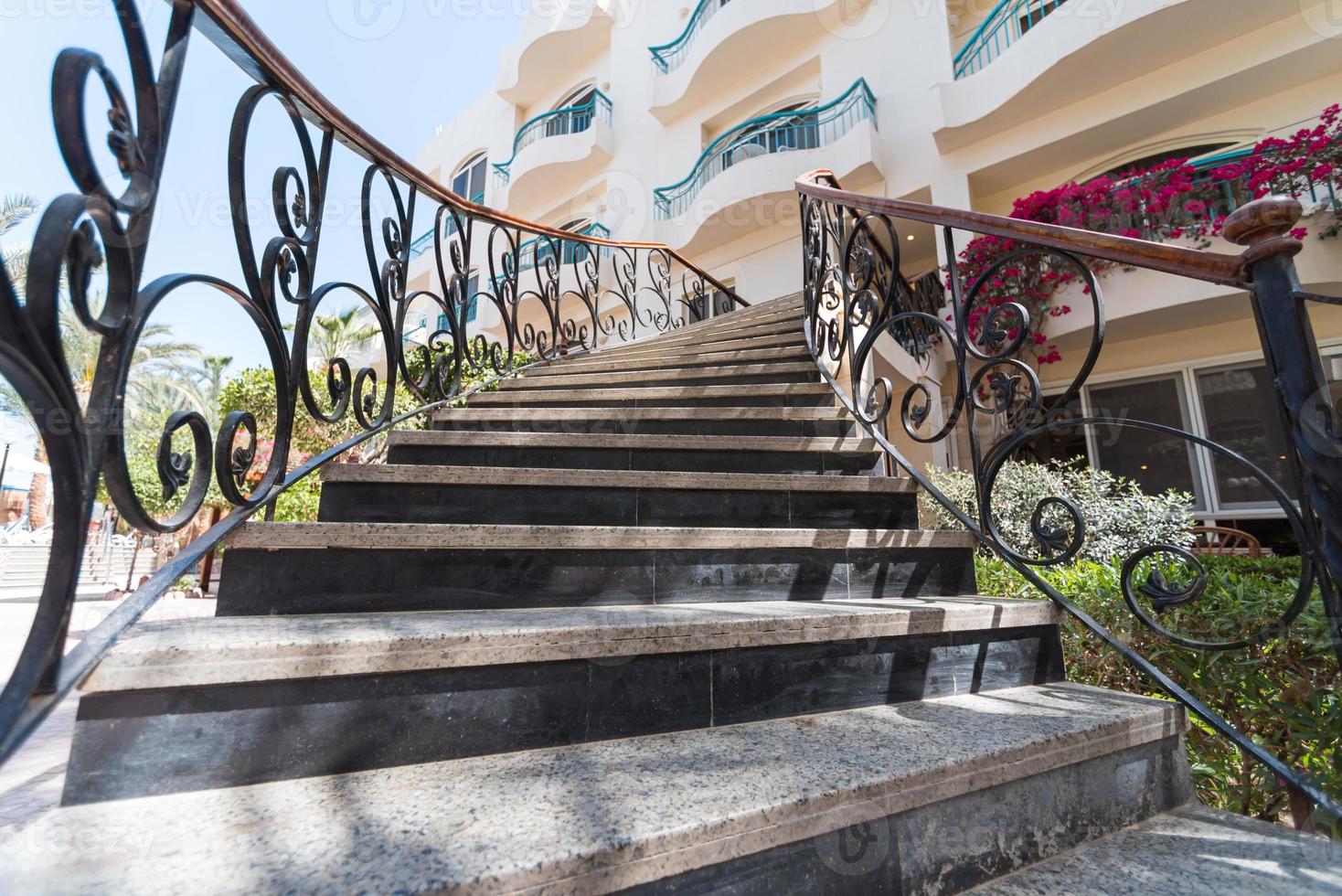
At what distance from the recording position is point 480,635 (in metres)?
0.93

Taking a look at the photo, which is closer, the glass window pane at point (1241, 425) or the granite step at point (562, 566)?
the granite step at point (562, 566)

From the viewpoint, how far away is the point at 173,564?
0.96m

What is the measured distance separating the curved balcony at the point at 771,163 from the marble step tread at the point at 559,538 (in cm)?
608

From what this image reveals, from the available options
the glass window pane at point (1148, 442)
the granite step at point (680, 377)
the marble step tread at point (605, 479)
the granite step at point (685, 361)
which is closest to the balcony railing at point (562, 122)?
the granite step at point (685, 361)

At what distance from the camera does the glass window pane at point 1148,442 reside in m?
5.68

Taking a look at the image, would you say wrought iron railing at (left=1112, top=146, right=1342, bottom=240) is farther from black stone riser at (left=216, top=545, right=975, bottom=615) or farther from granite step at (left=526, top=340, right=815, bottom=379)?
black stone riser at (left=216, top=545, right=975, bottom=615)

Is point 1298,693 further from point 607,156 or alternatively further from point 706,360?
point 607,156

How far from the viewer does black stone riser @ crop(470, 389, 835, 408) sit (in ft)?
7.86

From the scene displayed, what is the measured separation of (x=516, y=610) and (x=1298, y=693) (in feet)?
5.60

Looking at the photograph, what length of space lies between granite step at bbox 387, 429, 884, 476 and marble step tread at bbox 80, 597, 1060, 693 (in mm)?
691

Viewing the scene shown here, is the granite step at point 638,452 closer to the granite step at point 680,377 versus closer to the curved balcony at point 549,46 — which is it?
the granite step at point 680,377

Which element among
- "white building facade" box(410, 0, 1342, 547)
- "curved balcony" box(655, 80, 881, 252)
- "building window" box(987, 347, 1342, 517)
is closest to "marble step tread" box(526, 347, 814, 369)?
"white building facade" box(410, 0, 1342, 547)

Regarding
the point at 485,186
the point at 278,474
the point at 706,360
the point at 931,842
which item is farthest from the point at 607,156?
the point at 931,842

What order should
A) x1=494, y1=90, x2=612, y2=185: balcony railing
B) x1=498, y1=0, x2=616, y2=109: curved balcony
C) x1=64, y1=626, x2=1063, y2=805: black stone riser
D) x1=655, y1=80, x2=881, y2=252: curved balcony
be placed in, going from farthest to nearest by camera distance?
x1=498, y1=0, x2=616, y2=109: curved balcony → x1=494, y1=90, x2=612, y2=185: balcony railing → x1=655, y1=80, x2=881, y2=252: curved balcony → x1=64, y1=626, x2=1063, y2=805: black stone riser
